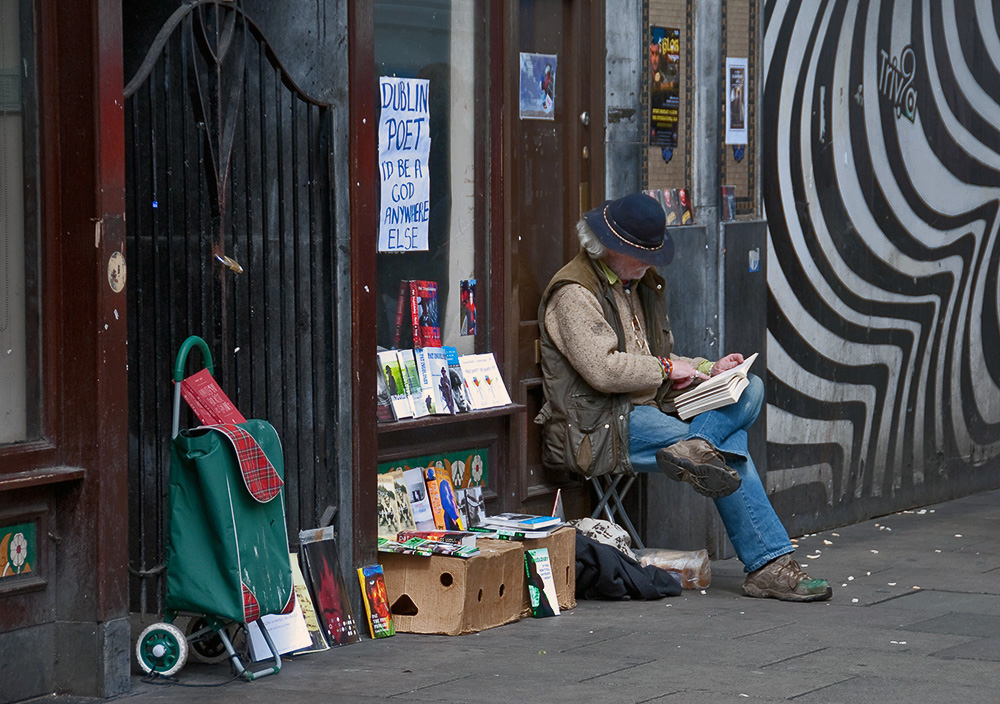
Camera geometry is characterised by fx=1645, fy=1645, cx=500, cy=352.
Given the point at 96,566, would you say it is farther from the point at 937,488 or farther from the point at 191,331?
the point at 937,488

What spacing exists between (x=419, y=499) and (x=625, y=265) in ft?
4.51

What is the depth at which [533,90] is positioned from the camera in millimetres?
7457

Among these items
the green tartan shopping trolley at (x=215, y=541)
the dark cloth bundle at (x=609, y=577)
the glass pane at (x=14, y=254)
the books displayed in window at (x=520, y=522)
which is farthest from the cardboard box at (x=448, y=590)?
the glass pane at (x=14, y=254)

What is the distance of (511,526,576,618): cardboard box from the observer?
265 inches

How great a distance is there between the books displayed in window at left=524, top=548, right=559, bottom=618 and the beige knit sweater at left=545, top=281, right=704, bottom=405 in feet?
2.72

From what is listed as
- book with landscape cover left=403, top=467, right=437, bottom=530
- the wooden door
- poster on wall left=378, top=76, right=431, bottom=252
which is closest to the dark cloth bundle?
the wooden door

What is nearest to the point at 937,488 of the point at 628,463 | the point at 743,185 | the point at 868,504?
the point at 868,504

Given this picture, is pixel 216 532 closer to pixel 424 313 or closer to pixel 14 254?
pixel 14 254

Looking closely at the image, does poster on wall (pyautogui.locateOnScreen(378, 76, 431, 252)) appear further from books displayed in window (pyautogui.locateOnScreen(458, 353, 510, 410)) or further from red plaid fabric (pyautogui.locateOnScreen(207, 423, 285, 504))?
red plaid fabric (pyautogui.locateOnScreen(207, 423, 285, 504))

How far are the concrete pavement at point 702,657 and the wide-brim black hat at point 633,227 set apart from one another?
59.3 inches

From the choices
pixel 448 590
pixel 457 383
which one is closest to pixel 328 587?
pixel 448 590

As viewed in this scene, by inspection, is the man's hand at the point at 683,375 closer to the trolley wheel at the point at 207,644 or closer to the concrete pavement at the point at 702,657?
the concrete pavement at the point at 702,657

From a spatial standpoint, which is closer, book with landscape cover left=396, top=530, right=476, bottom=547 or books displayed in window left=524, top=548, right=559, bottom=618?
book with landscape cover left=396, top=530, right=476, bottom=547

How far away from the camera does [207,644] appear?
5609mm
